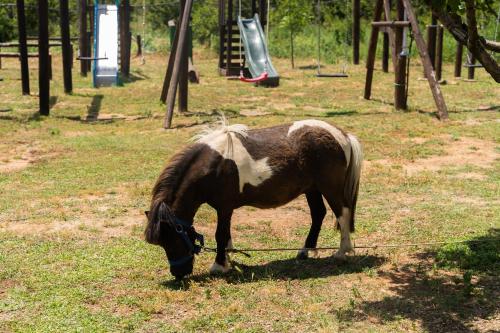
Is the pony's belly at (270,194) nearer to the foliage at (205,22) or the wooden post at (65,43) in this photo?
the wooden post at (65,43)

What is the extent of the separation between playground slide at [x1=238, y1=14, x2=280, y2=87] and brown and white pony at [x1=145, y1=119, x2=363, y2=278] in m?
16.6

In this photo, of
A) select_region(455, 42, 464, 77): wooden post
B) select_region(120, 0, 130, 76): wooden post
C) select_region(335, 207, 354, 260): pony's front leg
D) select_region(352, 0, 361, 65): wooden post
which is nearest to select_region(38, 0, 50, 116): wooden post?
select_region(120, 0, 130, 76): wooden post

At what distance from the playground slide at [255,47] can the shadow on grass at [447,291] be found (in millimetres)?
16929

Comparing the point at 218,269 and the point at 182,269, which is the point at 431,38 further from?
the point at 182,269

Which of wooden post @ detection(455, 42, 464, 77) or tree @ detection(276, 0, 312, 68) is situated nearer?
wooden post @ detection(455, 42, 464, 77)

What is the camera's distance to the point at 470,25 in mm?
6805

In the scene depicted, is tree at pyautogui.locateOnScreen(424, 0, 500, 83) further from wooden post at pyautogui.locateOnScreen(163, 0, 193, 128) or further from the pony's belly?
wooden post at pyautogui.locateOnScreen(163, 0, 193, 128)

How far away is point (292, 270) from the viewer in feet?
25.8

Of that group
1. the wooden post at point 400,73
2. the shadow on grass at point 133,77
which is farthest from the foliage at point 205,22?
the wooden post at point 400,73

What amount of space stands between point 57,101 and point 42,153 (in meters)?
7.08

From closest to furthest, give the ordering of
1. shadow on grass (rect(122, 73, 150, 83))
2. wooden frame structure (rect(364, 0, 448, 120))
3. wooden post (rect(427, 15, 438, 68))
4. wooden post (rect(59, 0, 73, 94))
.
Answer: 1. wooden frame structure (rect(364, 0, 448, 120))
2. wooden post (rect(59, 0, 73, 94))
3. wooden post (rect(427, 15, 438, 68))
4. shadow on grass (rect(122, 73, 150, 83))

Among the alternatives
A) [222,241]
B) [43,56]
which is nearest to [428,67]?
[43,56]

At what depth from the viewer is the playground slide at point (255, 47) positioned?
25.2 m

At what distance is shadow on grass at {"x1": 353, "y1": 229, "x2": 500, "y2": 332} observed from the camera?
20.9 feet
